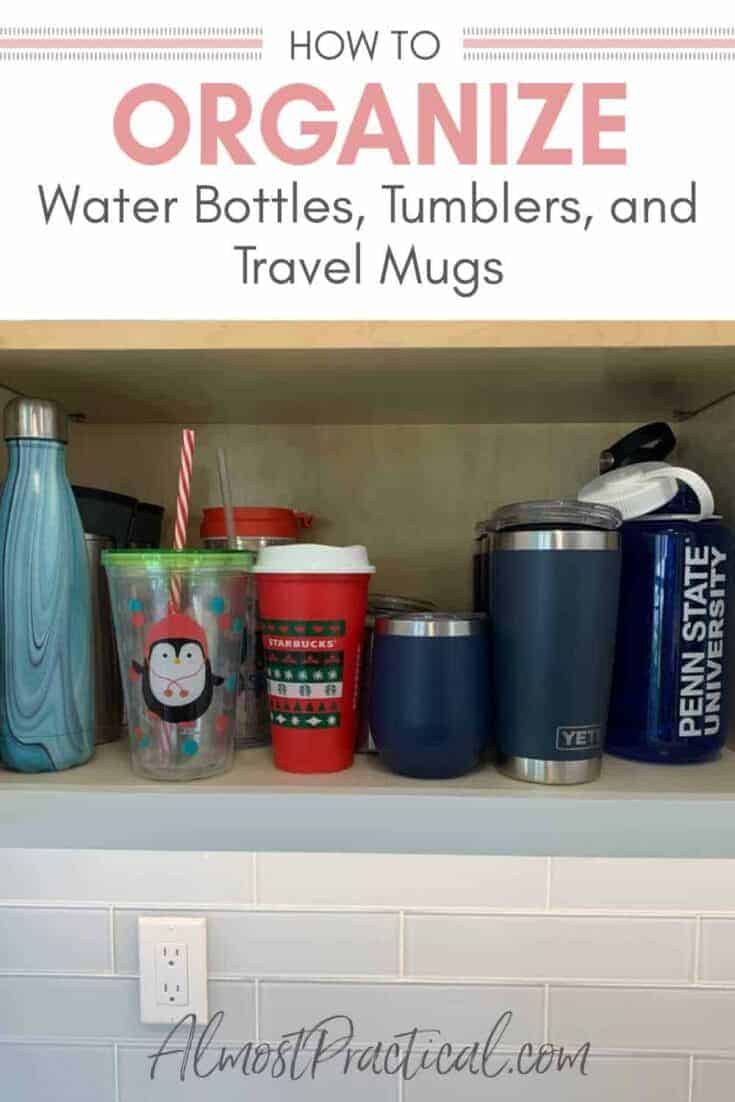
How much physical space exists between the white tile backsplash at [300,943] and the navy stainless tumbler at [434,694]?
0.32 m

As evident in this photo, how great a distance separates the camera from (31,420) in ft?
1.91

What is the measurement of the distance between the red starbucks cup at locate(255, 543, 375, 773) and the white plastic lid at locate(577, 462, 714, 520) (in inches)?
7.7

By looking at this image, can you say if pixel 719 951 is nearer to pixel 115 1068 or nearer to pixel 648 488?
pixel 648 488

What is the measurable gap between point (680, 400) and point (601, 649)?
25cm

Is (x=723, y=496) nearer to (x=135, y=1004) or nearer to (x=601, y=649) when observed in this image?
(x=601, y=649)

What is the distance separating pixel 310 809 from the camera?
54 centimetres

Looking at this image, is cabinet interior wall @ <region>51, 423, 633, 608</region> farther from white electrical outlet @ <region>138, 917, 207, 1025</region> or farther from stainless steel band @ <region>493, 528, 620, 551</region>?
white electrical outlet @ <region>138, 917, 207, 1025</region>

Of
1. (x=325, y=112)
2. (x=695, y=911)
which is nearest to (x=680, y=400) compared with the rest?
(x=325, y=112)

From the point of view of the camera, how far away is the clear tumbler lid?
57 centimetres

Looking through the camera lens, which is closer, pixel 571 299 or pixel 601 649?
pixel 601 649

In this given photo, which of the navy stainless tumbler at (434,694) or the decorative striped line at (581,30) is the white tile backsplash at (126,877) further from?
the decorative striped line at (581,30)

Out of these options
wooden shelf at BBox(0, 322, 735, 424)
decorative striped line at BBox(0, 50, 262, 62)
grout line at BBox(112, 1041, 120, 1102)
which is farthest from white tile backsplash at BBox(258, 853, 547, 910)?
decorative striped line at BBox(0, 50, 262, 62)

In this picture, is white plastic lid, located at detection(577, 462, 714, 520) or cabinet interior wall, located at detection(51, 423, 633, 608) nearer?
white plastic lid, located at detection(577, 462, 714, 520)

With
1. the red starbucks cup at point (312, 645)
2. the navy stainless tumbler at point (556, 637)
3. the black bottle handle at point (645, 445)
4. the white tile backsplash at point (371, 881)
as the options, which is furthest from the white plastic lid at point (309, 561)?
the white tile backsplash at point (371, 881)
